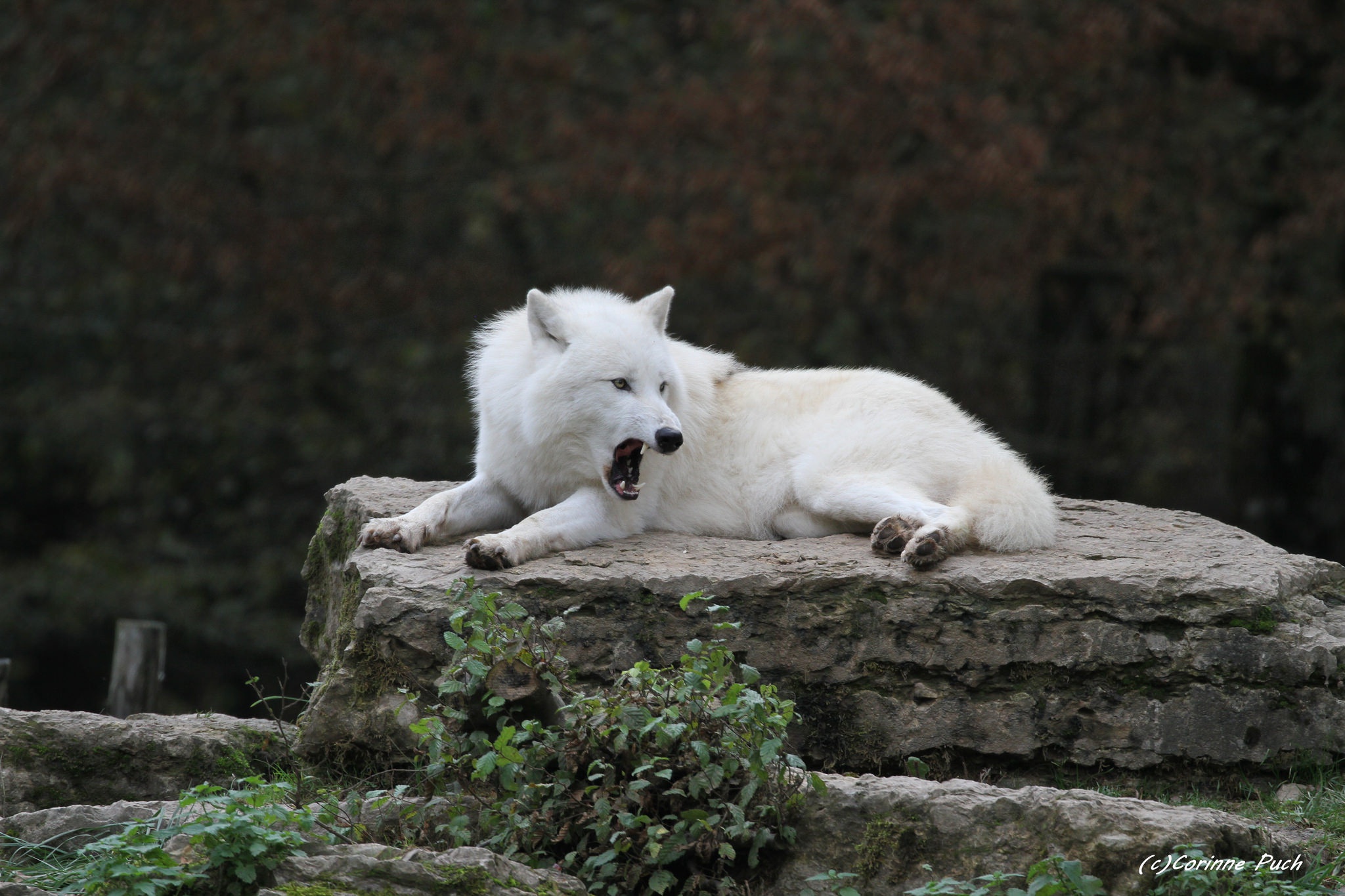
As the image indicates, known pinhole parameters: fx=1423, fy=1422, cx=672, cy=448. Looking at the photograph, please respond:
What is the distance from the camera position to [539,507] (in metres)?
5.29

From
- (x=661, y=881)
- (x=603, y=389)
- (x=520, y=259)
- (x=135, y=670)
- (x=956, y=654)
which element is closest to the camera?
(x=661, y=881)

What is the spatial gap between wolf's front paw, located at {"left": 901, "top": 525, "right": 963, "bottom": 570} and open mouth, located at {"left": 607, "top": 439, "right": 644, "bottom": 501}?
97cm

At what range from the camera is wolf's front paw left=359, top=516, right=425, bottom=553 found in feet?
16.2

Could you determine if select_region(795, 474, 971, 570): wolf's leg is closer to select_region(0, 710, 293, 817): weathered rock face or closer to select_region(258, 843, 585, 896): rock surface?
select_region(258, 843, 585, 896): rock surface

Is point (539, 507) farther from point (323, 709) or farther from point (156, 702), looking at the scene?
point (156, 702)

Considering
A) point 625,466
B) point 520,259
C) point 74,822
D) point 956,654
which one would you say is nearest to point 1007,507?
point 956,654

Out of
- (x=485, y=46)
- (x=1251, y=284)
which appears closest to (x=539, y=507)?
(x=1251, y=284)

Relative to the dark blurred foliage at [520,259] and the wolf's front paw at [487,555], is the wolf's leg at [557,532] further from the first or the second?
the dark blurred foliage at [520,259]

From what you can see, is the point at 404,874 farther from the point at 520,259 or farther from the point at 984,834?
the point at 520,259

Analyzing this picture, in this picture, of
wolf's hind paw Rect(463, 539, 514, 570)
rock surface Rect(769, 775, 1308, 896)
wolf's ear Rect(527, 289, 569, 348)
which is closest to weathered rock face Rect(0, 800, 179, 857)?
wolf's hind paw Rect(463, 539, 514, 570)

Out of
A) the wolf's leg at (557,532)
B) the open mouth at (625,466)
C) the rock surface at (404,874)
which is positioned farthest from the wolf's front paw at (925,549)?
the rock surface at (404,874)

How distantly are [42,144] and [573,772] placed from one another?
961cm

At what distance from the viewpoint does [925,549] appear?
4578 mm

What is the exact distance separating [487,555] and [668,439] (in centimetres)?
72
